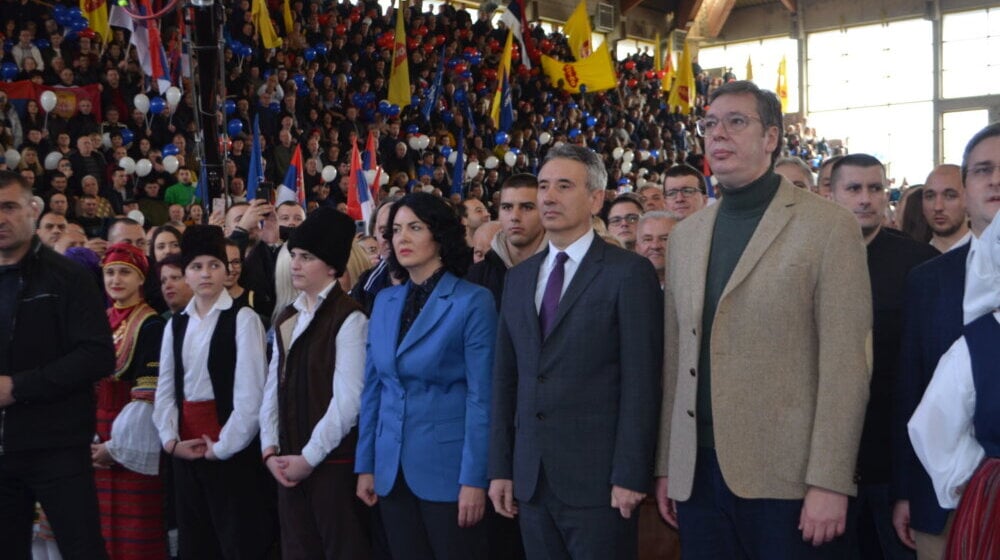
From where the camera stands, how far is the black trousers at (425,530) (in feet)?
9.11

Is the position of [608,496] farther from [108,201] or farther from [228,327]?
[108,201]

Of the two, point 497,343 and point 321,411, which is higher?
point 497,343

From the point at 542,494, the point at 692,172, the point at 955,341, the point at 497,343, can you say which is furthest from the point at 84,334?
the point at 692,172

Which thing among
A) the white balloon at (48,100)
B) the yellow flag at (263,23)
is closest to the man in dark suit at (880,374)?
the white balloon at (48,100)

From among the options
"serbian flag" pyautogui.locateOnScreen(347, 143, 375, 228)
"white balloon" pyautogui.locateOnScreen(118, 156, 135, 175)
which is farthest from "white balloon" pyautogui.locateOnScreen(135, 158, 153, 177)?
"serbian flag" pyautogui.locateOnScreen(347, 143, 375, 228)

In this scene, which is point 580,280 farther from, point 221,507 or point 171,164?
point 171,164

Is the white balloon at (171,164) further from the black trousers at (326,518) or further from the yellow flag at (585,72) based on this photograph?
the yellow flag at (585,72)

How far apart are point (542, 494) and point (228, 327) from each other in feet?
5.45

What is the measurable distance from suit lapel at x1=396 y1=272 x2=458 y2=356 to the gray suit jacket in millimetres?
408

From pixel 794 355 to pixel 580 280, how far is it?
1.96ft

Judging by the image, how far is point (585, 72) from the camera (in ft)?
50.9

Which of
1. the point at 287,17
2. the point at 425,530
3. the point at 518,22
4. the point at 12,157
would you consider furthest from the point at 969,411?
the point at 518,22

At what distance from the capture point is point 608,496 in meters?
2.40

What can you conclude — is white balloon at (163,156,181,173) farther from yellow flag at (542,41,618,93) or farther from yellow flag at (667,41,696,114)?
yellow flag at (667,41,696,114)
